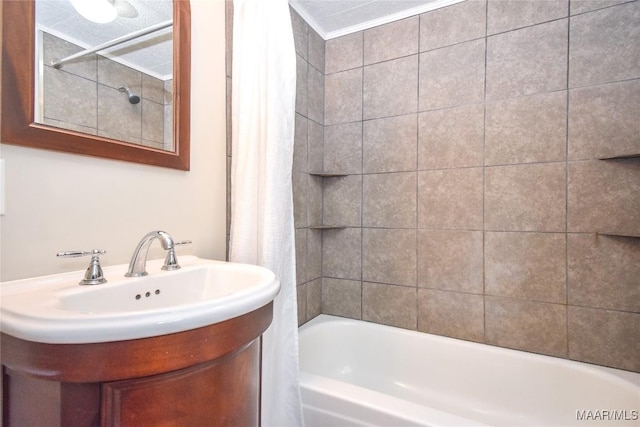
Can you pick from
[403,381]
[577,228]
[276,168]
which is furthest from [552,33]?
[403,381]

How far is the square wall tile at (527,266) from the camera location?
1424 millimetres

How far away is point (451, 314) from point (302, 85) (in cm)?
159

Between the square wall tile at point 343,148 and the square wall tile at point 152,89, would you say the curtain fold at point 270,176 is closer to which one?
the square wall tile at point 152,89

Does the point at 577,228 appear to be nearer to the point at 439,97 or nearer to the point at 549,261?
the point at 549,261

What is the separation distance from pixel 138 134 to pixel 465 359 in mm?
1848

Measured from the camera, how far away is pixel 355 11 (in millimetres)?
1715

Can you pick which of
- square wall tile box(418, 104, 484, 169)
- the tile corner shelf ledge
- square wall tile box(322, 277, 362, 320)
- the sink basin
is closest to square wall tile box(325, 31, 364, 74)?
square wall tile box(418, 104, 484, 169)

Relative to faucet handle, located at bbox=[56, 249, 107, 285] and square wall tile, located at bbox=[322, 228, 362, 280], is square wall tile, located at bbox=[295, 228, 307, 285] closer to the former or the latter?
square wall tile, located at bbox=[322, 228, 362, 280]

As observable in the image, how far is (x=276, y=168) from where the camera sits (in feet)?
3.71

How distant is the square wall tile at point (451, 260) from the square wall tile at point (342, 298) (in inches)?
16.4

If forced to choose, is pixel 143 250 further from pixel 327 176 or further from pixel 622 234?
pixel 622 234

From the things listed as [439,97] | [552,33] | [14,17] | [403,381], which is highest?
[552,33]

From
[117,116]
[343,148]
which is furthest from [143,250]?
[343,148]

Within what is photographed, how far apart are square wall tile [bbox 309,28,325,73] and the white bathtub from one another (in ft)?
5.42
